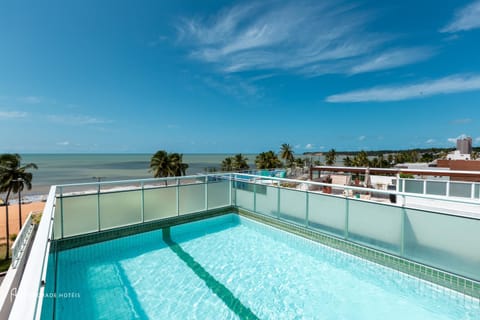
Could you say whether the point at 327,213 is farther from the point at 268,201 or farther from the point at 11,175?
the point at 11,175

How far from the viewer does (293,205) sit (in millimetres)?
4641

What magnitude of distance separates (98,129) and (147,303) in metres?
50.0

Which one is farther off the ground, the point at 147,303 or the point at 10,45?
the point at 10,45

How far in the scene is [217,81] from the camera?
1930cm

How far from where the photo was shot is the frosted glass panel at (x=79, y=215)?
12.7 ft

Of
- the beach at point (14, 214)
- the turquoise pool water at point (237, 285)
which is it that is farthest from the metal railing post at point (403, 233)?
the beach at point (14, 214)

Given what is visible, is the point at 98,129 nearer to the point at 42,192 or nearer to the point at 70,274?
the point at 42,192

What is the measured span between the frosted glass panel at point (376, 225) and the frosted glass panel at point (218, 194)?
3.24m

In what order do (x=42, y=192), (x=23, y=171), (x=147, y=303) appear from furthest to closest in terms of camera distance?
1. (x=42, y=192)
2. (x=23, y=171)
3. (x=147, y=303)

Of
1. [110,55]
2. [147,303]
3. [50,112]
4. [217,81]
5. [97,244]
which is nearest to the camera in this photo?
[147,303]

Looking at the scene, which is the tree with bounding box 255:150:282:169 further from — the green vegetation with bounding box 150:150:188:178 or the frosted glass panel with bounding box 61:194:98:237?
the frosted glass panel with bounding box 61:194:98:237

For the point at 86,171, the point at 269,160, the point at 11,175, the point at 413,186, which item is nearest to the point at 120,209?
the point at 413,186

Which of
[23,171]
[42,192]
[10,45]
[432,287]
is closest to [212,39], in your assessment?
[10,45]

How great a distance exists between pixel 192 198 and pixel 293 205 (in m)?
2.43
